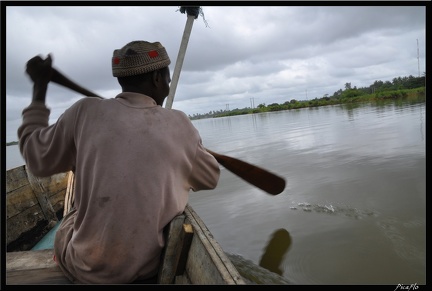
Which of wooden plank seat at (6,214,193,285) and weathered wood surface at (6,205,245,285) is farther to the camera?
wooden plank seat at (6,214,193,285)

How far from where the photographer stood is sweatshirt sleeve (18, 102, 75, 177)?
135 centimetres

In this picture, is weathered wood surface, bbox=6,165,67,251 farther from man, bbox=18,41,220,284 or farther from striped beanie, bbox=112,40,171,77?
striped beanie, bbox=112,40,171,77

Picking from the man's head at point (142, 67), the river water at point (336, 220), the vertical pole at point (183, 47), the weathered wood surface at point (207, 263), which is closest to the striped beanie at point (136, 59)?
the man's head at point (142, 67)

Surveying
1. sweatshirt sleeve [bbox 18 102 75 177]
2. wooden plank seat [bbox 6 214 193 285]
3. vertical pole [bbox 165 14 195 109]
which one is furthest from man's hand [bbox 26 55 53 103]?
vertical pole [bbox 165 14 195 109]

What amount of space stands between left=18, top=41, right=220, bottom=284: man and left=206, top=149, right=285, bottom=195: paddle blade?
80 cm

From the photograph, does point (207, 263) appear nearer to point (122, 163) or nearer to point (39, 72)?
point (122, 163)

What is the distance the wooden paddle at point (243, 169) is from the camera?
7.26ft

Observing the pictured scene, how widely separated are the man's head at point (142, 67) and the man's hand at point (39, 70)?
1.39ft

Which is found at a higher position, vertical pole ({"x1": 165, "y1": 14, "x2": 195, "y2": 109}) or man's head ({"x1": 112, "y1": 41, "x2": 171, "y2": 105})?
vertical pole ({"x1": 165, "y1": 14, "x2": 195, "y2": 109})

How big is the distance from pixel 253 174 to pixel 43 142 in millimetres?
A: 1618

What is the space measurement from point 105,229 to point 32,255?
1.21m

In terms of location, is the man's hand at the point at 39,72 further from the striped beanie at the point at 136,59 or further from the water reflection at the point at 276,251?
the water reflection at the point at 276,251

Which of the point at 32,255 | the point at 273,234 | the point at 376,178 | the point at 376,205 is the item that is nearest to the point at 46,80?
the point at 32,255

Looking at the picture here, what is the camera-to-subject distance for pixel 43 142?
1377 mm
